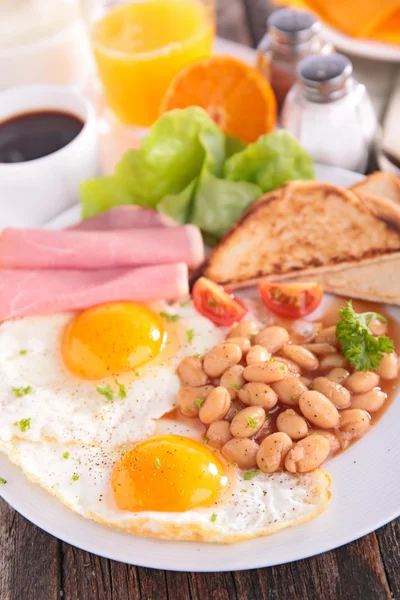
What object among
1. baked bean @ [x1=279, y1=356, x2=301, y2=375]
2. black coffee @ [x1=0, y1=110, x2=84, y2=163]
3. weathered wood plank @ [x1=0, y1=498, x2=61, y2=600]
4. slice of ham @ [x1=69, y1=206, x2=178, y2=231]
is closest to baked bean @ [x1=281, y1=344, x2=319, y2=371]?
baked bean @ [x1=279, y1=356, x2=301, y2=375]

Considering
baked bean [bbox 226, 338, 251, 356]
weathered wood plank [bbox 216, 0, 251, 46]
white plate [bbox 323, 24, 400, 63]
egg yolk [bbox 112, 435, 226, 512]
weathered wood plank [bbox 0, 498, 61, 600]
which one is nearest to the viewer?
egg yolk [bbox 112, 435, 226, 512]

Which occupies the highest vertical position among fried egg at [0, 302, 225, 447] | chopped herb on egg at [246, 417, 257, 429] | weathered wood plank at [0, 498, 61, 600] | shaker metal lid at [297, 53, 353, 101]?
shaker metal lid at [297, 53, 353, 101]

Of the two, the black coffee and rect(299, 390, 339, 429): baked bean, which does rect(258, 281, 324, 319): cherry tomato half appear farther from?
the black coffee

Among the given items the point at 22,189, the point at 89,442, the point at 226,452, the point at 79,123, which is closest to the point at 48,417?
the point at 89,442

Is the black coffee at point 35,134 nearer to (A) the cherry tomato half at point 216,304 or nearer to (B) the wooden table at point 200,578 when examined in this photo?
(A) the cherry tomato half at point 216,304

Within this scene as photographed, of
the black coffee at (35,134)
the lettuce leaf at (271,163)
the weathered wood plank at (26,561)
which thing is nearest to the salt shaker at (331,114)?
the lettuce leaf at (271,163)

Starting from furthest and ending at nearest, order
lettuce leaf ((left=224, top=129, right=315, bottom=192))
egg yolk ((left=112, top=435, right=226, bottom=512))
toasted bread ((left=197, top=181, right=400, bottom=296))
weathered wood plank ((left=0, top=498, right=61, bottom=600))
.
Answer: lettuce leaf ((left=224, top=129, right=315, bottom=192)) < toasted bread ((left=197, top=181, right=400, bottom=296)) < weathered wood plank ((left=0, top=498, right=61, bottom=600)) < egg yolk ((left=112, top=435, right=226, bottom=512))

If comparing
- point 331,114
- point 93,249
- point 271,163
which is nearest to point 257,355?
point 93,249
